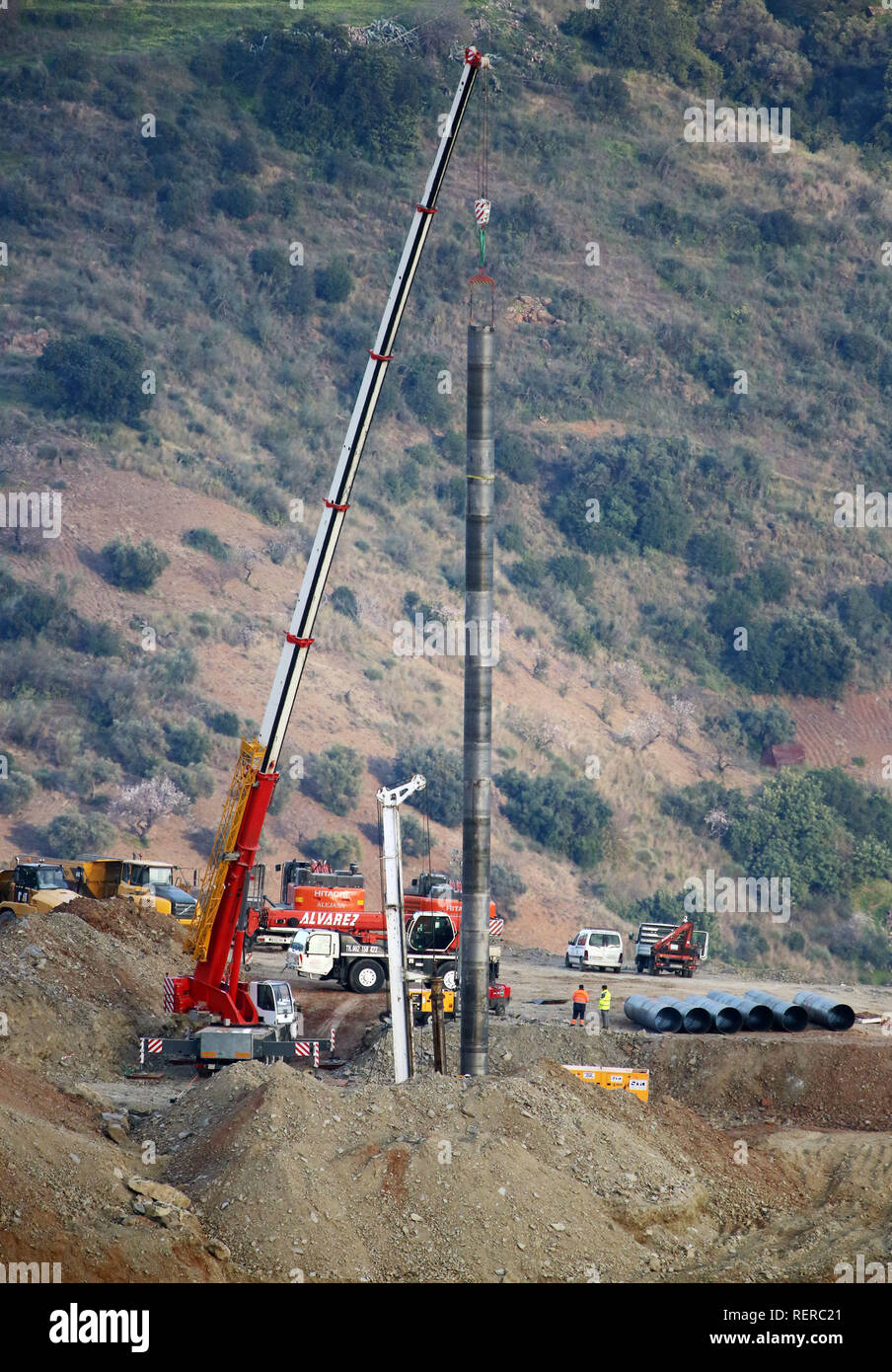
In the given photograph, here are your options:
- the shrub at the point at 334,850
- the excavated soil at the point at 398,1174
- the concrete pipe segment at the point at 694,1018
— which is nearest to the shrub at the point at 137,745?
the shrub at the point at 334,850

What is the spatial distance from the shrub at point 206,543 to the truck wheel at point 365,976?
38420 mm

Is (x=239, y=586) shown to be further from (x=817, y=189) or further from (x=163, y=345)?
(x=817, y=189)

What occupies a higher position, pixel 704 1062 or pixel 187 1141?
pixel 187 1141

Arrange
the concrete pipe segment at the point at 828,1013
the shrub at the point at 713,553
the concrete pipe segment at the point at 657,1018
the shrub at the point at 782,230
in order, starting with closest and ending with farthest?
the concrete pipe segment at the point at 657,1018
the concrete pipe segment at the point at 828,1013
the shrub at the point at 713,553
the shrub at the point at 782,230

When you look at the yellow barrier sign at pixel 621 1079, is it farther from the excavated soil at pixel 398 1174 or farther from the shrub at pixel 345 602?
the shrub at pixel 345 602

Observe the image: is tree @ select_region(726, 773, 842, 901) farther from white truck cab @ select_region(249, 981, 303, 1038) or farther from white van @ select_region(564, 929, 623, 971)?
white truck cab @ select_region(249, 981, 303, 1038)

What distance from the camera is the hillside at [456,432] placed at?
68.1 metres

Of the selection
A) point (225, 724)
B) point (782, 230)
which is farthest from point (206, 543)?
point (782, 230)

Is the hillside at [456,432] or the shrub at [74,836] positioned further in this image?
the hillside at [456,432]

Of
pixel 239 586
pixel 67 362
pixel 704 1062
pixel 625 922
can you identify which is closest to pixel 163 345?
pixel 67 362

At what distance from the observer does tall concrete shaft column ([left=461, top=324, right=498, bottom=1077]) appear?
28203 millimetres

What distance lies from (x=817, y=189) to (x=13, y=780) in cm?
6844

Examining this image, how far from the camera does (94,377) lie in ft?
269

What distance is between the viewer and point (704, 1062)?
111 ft
